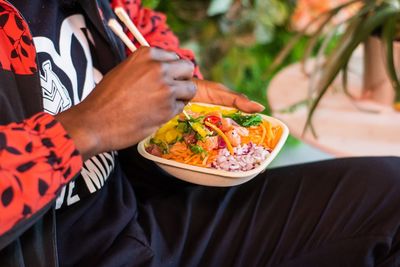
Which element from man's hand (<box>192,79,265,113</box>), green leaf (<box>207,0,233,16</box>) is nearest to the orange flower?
green leaf (<box>207,0,233,16</box>)

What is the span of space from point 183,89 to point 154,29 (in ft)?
1.49

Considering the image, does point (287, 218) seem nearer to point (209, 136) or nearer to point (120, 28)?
point (209, 136)

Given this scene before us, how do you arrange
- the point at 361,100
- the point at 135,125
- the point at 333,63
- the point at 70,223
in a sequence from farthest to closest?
the point at 361,100 → the point at 333,63 → the point at 70,223 → the point at 135,125

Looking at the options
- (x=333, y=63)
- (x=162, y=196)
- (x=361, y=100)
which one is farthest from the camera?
(x=361, y=100)

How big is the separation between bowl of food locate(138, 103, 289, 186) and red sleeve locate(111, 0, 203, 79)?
23 centimetres

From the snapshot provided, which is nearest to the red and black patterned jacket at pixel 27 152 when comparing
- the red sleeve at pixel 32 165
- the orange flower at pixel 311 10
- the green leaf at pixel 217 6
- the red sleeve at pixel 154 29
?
the red sleeve at pixel 32 165

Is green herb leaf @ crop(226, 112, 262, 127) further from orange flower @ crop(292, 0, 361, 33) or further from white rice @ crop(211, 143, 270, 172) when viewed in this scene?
orange flower @ crop(292, 0, 361, 33)

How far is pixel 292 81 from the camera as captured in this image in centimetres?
137

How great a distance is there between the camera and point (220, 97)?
0.88 m

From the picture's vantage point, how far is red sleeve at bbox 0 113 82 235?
556 millimetres

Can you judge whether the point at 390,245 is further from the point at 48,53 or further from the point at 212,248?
the point at 48,53

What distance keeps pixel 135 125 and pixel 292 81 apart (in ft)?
2.66

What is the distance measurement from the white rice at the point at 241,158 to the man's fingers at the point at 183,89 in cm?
12

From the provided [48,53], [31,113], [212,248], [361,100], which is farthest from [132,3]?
[361,100]
